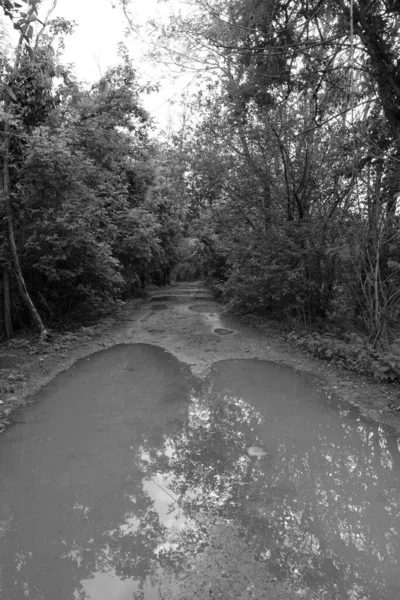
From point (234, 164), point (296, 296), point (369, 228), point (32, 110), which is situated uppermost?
point (32, 110)

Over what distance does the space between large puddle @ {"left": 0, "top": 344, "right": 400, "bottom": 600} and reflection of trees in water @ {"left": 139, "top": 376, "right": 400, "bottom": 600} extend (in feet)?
0.04

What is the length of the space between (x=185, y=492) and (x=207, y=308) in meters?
12.7

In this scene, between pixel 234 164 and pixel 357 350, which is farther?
pixel 234 164

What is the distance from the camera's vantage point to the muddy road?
259 centimetres

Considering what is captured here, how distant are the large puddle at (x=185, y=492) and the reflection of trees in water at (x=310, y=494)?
0.01m

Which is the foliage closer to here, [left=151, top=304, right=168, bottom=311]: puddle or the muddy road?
the muddy road

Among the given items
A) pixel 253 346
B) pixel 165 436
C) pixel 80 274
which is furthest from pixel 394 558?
pixel 80 274

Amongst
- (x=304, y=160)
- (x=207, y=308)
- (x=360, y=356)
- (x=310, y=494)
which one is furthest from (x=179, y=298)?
(x=310, y=494)

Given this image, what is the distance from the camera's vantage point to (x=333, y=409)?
5477 millimetres

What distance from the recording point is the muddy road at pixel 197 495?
259 centimetres

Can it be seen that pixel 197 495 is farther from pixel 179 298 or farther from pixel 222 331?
pixel 179 298

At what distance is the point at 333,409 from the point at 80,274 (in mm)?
7395

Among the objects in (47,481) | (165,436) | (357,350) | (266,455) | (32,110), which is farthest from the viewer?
(32,110)

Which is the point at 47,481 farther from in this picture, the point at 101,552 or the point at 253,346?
the point at 253,346
